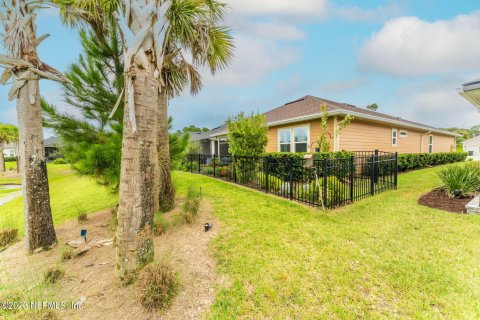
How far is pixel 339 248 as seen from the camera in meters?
3.35

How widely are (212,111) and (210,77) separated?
1803 centimetres

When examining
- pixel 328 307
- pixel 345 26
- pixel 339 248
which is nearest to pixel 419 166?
pixel 345 26

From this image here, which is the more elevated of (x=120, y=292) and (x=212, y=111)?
(x=212, y=111)

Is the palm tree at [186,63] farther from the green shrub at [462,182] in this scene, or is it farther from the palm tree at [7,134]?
the palm tree at [7,134]

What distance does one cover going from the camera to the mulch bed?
5147 mm

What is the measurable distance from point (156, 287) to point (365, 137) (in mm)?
12593

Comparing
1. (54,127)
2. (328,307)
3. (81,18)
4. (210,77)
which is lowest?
(328,307)

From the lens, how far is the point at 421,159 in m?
14.3

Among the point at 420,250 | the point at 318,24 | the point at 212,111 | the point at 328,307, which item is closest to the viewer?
the point at 328,307

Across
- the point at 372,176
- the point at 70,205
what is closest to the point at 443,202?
the point at 372,176

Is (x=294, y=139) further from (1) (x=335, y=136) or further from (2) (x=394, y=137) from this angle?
(2) (x=394, y=137)

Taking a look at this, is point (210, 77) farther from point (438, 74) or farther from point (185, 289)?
point (438, 74)

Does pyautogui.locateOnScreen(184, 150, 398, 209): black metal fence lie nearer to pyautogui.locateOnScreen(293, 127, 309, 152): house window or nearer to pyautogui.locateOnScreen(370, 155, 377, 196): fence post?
pyautogui.locateOnScreen(370, 155, 377, 196): fence post

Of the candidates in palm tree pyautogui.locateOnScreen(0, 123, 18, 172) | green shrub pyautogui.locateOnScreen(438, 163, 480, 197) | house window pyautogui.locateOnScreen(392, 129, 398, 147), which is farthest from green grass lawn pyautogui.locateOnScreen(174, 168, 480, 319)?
palm tree pyautogui.locateOnScreen(0, 123, 18, 172)
